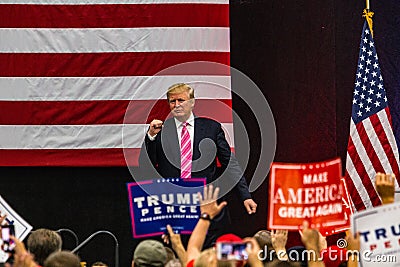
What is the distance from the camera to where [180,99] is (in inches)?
280

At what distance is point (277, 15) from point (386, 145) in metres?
1.39

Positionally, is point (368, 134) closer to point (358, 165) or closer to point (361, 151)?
point (361, 151)

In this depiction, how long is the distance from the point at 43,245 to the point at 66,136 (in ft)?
10.0

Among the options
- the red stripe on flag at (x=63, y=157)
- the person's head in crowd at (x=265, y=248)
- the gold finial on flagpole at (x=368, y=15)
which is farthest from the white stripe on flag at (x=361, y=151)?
the person's head in crowd at (x=265, y=248)

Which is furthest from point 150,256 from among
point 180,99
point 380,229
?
point 180,99

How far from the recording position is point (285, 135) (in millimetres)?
8492

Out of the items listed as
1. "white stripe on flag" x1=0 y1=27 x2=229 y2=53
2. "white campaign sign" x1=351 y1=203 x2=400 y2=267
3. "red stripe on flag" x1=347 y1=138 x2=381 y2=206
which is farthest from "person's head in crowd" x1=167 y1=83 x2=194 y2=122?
"white campaign sign" x1=351 y1=203 x2=400 y2=267

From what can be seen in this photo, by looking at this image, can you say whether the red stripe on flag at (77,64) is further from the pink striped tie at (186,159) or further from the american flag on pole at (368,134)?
the american flag on pole at (368,134)

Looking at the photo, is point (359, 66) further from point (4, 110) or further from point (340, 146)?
point (4, 110)

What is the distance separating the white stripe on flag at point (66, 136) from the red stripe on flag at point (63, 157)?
0.03 meters

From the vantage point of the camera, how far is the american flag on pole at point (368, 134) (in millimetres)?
8352

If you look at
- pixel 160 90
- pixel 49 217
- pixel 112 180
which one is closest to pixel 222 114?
pixel 160 90

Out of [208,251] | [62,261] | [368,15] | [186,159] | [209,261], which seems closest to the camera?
[62,261]

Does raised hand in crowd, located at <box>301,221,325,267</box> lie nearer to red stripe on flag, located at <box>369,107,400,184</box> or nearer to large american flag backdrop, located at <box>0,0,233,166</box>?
large american flag backdrop, located at <box>0,0,233,166</box>
